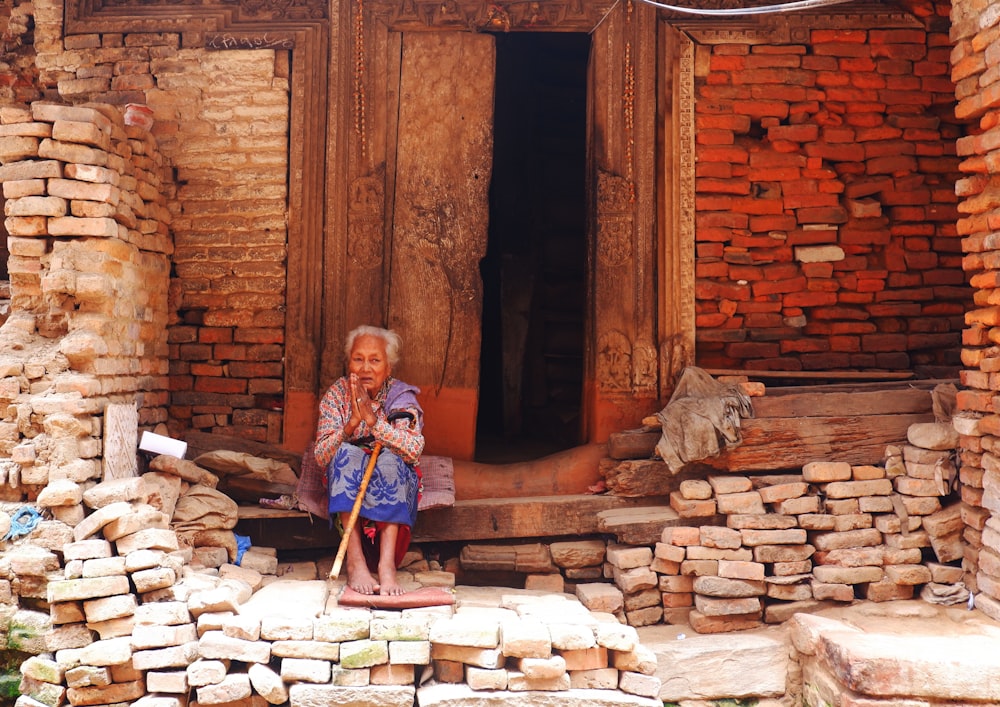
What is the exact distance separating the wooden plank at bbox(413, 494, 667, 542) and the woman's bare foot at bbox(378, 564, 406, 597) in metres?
0.67

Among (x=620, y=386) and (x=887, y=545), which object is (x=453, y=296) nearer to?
(x=620, y=386)

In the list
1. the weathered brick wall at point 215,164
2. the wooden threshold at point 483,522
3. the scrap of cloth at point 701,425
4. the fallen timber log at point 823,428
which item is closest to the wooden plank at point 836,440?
the fallen timber log at point 823,428

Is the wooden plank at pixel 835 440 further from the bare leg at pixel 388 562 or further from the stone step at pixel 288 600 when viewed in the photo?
the stone step at pixel 288 600

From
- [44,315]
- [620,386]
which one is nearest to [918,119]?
[620,386]

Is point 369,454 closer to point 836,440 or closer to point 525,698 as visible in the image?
point 525,698

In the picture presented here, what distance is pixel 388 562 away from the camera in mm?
4152

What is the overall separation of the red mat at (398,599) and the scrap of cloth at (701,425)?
152 cm

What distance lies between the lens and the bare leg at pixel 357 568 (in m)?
4.02

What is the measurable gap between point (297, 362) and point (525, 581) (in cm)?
198

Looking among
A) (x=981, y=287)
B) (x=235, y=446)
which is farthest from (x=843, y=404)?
(x=235, y=446)

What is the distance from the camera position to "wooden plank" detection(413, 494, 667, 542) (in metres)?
4.83

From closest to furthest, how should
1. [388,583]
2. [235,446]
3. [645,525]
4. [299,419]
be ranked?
1. [388,583]
2. [645,525]
3. [235,446]
4. [299,419]

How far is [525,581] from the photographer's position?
4.92 metres

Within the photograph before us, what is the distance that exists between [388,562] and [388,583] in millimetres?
128
